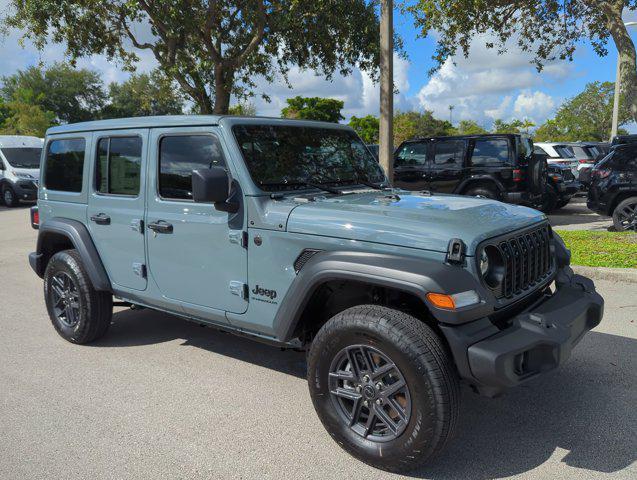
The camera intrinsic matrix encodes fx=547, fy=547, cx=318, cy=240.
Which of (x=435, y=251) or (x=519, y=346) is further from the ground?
(x=435, y=251)

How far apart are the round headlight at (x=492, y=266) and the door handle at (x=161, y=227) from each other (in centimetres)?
217

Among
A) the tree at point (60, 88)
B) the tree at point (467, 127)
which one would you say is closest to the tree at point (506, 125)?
the tree at point (467, 127)

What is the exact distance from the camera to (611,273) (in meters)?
6.54

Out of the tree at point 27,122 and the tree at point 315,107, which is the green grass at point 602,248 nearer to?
the tree at point 27,122

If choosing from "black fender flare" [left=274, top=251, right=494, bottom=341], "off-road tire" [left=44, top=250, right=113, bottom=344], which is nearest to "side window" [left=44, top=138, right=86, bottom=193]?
"off-road tire" [left=44, top=250, right=113, bottom=344]

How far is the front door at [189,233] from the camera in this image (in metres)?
3.58

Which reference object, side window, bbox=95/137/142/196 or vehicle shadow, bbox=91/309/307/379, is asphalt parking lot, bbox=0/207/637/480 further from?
side window, bbox=95/137/142/196

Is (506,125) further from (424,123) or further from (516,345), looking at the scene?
(516,345)

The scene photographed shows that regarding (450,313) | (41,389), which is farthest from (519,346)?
(41,389)

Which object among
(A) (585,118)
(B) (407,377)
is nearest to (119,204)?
(B) (407,377)

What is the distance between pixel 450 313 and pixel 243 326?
151cm

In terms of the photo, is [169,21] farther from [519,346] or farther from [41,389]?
[519,346]

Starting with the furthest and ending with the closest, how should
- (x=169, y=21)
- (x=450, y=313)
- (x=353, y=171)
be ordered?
(x=169, y=21) < (x=353, y=171) < (x=450, y=313)

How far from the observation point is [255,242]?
343cm
